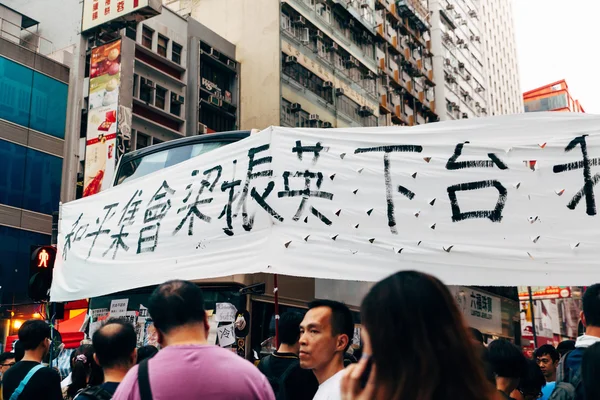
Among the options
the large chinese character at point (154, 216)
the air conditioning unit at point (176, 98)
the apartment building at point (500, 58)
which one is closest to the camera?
the large chinese character at point (154, 216)

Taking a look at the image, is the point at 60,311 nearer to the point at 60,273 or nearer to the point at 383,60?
the point at 60,273

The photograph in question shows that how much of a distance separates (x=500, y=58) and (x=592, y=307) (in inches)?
3124

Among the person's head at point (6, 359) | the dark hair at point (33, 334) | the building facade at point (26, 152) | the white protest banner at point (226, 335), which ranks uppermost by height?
the building facade at point (26, 152)

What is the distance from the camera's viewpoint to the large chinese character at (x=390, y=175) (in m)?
4.25

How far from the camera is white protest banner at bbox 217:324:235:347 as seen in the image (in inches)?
229

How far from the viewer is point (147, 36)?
3056 centimetres

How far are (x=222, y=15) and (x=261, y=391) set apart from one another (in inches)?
1400

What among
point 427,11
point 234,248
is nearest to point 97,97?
point 234,248

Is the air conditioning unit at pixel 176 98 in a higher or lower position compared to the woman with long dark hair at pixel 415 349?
higher

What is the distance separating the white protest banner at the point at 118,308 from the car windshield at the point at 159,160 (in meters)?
1.66

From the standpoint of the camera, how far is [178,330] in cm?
261

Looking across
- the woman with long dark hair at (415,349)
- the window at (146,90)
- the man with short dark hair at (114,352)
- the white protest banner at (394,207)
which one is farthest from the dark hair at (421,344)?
the window at (146,90)

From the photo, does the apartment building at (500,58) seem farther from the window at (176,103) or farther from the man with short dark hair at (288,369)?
the man with short dark hair at (288,369)

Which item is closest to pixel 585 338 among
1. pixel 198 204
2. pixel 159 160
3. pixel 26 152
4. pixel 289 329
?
pixel 289 329
